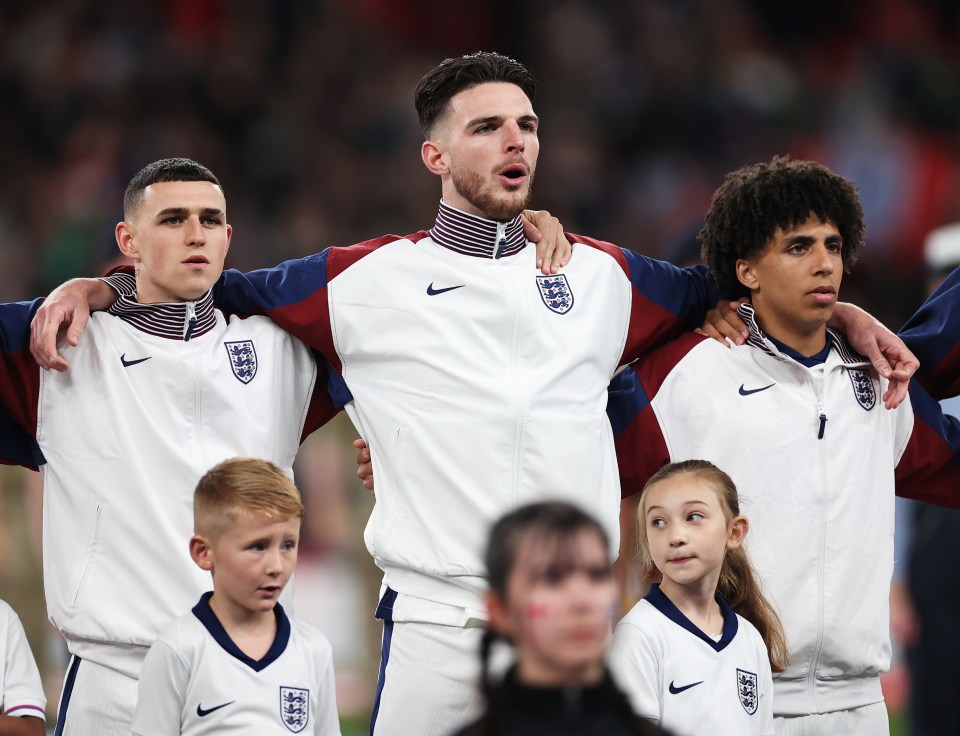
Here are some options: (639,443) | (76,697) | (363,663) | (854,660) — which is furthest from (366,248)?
(363,663)

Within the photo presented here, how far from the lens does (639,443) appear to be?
468cm

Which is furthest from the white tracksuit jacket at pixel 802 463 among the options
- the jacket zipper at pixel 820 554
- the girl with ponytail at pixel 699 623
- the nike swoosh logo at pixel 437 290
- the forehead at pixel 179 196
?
the forehead at pixel 179 196

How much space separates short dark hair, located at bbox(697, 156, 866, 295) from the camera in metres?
4.65

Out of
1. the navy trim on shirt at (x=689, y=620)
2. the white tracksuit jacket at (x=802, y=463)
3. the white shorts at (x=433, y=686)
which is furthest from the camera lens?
the white tracksuit jacket at (x=802, y=463)

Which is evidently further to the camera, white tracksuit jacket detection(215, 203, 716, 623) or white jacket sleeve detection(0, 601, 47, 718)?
white jacket sleeve detection(0, 601, 47, 718)

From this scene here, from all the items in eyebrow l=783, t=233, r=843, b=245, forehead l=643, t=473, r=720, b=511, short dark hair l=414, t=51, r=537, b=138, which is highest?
short dark hair l=414, t=51, r=537, b=138

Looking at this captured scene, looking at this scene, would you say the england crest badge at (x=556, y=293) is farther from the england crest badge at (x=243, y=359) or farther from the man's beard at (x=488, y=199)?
the england crest badge at (x=243, y=359)

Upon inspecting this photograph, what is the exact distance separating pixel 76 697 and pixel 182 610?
16.0 inches

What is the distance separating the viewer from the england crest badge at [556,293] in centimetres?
447

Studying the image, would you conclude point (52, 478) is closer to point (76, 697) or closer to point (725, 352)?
point (76, 697)

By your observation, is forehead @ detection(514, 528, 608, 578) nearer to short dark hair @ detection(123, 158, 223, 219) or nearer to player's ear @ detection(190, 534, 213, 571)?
player's ear @ detection(190, 534, 213, 571)

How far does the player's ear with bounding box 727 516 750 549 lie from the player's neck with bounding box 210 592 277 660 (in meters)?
1.26

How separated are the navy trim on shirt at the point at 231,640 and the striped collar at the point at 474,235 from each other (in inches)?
48.4

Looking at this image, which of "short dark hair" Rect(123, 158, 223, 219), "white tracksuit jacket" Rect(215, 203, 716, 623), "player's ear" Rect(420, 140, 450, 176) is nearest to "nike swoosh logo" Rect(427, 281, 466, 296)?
"white tracksuit jacket" Rect(215, 203, 716, 623)
